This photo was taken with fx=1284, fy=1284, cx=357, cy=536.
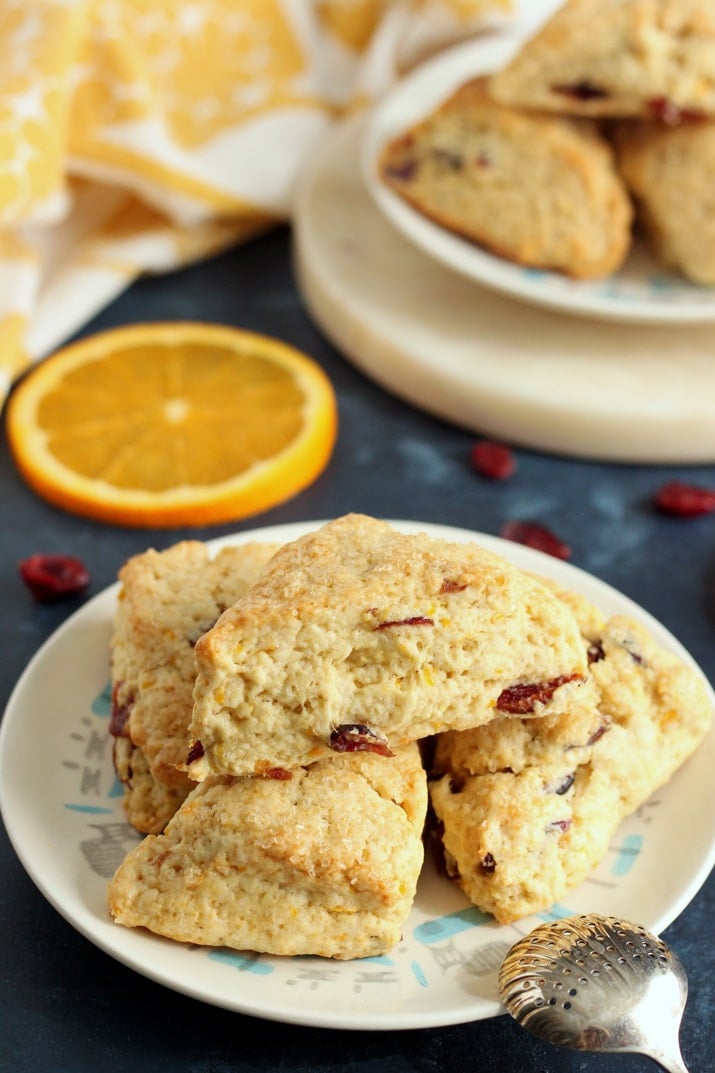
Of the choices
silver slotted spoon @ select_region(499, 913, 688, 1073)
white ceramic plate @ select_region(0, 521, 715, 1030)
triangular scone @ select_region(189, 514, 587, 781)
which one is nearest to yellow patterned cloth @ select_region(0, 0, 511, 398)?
white ceramic plate @ select_region(0, 521, 715, 1030)

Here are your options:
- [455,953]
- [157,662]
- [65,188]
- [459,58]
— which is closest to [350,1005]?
[455,953]

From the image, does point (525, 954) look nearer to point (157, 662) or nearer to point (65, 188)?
point (157, 662)

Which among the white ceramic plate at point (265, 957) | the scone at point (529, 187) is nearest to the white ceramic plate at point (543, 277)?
the scone at point (529, 187)

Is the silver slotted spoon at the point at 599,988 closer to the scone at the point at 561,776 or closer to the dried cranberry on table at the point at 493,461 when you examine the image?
the scone at the point at 561,776

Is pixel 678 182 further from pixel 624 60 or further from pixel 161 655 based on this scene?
pixel 161 655

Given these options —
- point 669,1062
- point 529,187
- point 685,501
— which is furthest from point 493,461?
point 669,1062

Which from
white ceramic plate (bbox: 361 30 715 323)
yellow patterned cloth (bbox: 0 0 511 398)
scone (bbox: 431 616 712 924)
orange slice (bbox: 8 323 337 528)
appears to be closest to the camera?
scone (bbox: 431 616 712 924)

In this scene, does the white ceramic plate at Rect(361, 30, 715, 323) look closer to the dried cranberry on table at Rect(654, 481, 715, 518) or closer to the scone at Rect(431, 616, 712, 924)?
the dried cranberry on table at Rect(654, 481, 715, 518)

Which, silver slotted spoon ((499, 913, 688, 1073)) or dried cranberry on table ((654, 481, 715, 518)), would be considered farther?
dried cranberry on table ((654, 481, 715, 518))
